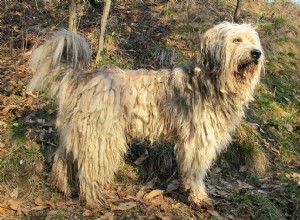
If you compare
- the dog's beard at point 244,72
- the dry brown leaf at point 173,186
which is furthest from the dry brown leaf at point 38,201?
the dog's beard at point 244,72

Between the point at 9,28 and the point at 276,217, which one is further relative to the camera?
the point at 9,28

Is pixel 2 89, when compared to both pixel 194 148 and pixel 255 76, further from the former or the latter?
pixel 255 76

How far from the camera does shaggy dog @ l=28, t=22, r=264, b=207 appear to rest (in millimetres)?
4188

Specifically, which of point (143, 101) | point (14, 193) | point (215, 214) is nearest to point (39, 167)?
point (14, 193)

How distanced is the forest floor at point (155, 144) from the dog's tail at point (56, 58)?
1370mm

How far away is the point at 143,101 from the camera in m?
4.48

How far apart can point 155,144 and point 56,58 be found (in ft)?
7.10

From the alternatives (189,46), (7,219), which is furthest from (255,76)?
(189,46)

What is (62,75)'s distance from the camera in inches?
173

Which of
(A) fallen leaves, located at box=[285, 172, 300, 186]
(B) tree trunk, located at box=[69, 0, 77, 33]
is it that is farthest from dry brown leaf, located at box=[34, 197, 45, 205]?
(A) fallen leaves, located at box=[285, 172, 300, 186]

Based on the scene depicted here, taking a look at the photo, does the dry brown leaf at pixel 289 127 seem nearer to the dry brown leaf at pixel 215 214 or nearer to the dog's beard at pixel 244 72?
the dry brown leaf at pixel 215 214

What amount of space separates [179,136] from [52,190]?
1.79 m

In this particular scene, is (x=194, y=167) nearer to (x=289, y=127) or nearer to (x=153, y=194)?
(x=153, y=194)

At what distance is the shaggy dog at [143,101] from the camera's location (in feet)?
13.7
